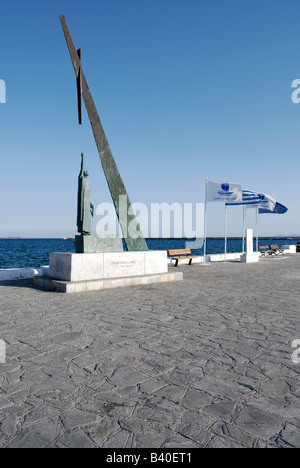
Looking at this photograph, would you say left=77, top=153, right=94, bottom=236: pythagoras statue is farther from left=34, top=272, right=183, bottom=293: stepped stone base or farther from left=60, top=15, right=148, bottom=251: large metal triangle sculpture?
left=34, top=272, right=183, bottom=293: stepped stone base

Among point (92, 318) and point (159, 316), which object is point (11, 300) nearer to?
point (92, 318)

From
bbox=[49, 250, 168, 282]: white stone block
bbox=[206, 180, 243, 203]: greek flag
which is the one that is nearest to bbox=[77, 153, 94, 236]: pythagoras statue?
bbox=[49, 250, 168, 282]: white stone block

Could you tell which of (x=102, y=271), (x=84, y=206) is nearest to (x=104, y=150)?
(x=84, y=206)

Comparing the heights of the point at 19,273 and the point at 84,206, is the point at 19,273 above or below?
below

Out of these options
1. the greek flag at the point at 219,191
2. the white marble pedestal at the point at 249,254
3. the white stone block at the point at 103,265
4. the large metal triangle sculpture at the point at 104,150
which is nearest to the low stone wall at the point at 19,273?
the white stone block at the point at 103,265

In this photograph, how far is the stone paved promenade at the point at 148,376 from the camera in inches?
94.3

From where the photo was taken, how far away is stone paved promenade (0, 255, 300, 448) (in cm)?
239

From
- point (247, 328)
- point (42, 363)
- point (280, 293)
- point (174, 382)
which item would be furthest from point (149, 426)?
point (280, 293)

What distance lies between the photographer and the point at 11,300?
22.7 feet

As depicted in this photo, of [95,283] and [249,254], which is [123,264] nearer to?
[95,283]

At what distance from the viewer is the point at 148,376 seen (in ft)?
10.9

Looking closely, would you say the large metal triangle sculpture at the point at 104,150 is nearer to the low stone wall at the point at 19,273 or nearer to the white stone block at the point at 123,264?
the white stone block at the point at 123,264
